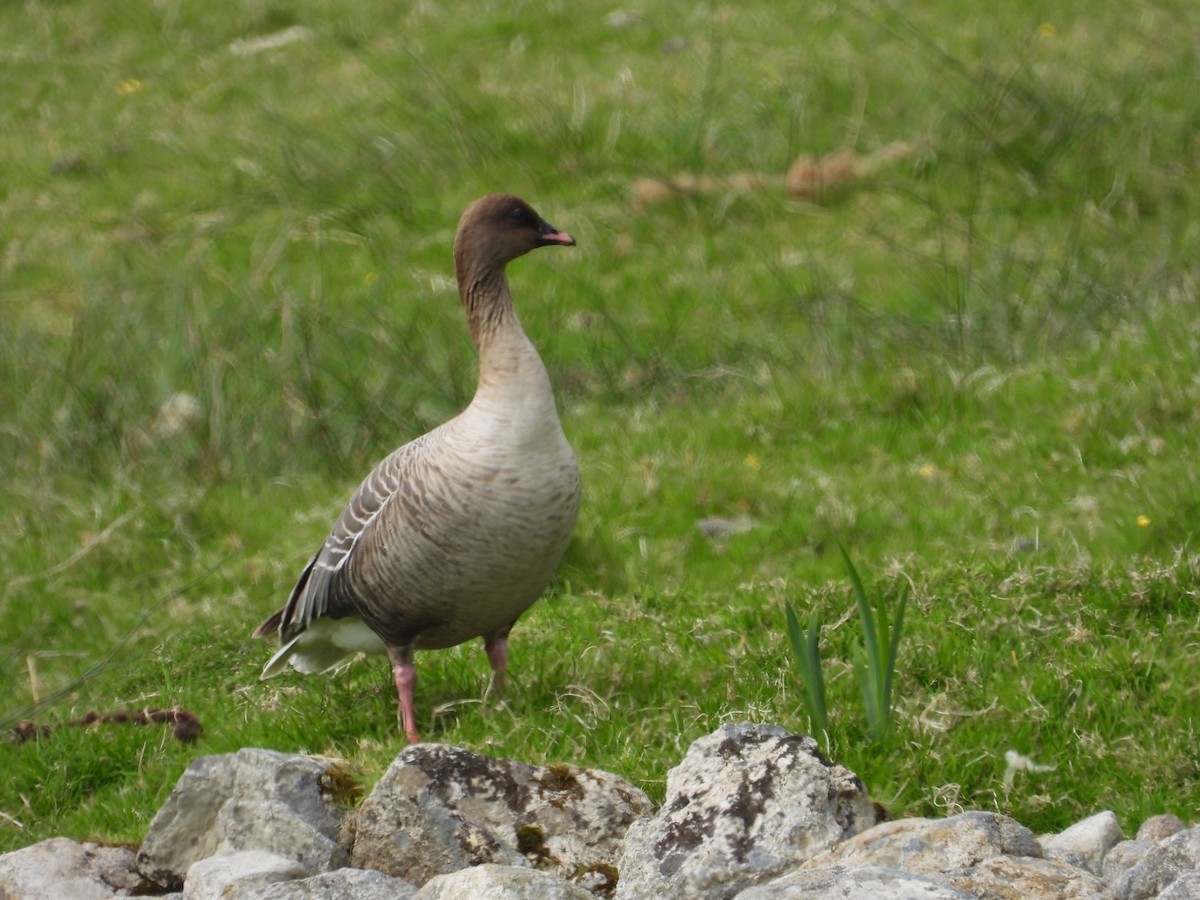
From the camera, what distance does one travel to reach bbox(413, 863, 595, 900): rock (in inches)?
146

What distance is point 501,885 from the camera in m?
3.71

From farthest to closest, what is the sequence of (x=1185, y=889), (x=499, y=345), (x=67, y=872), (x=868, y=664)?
(x=499, y=345)
(x=868, y=664)
(x=67, y=872)
(x=1185, y=889)

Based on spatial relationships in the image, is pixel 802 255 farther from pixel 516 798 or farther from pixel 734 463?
pixel 516 798

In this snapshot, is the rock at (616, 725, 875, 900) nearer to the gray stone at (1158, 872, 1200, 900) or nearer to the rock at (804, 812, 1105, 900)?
the rock at (804, 812, 1105, 900)

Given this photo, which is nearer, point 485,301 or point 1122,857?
point 1122,857

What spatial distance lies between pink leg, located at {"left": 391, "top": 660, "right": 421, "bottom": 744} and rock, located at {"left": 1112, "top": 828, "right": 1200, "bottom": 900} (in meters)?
2.59

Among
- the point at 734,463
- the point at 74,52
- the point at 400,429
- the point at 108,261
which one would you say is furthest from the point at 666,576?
the point at 74,52

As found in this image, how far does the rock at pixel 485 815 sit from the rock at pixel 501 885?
1.44ft

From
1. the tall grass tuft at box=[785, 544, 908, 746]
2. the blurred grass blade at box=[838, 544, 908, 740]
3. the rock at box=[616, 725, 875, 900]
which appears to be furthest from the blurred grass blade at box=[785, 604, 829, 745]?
the rock at box=[616, 725, 875, 900]

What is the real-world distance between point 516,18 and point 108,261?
4.50 m

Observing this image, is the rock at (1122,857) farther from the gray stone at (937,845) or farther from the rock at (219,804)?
the rock at (219,804)

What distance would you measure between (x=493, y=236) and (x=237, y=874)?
8.54 ft

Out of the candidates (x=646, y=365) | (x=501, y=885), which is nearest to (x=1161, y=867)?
(x=501, y=885)

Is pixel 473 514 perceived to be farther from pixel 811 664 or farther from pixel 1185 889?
pixel 1185 889
